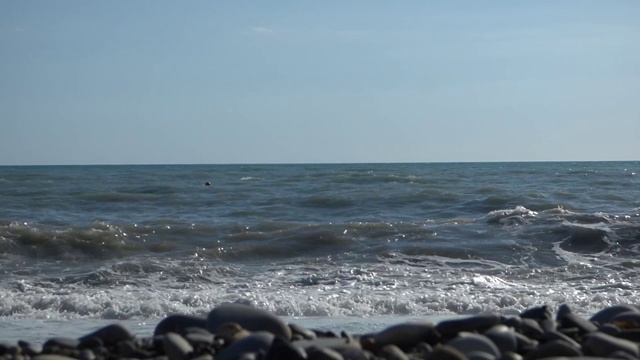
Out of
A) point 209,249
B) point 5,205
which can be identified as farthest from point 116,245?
point 5,205

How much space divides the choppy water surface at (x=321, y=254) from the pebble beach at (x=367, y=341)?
9.16 ft

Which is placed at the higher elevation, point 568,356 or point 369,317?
point 568,356

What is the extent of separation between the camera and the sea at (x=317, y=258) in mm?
8109

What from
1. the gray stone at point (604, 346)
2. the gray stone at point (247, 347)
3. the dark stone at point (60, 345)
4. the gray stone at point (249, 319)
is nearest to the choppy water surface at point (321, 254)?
the gray stone at point (249, 319)

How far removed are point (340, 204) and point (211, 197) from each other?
12.4 ft

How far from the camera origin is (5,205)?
18.7 meters

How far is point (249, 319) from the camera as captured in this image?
5.14m

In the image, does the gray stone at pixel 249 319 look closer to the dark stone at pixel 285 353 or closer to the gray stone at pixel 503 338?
the dark stone at pixel 285 353

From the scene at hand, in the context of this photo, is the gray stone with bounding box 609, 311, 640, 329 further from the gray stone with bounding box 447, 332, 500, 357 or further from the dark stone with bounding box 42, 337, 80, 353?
the dark stone with bounding box 42, 337, 80, 353

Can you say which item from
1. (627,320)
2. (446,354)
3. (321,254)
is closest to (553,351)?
(446,354)

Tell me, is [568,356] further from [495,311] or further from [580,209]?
[580,209]

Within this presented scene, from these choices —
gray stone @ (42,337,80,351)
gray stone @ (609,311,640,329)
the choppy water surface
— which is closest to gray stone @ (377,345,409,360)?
gray stone @ (609,311,640,329)

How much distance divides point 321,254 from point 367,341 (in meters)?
6.95

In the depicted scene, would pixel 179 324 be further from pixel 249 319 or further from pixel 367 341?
pixel 367 341
